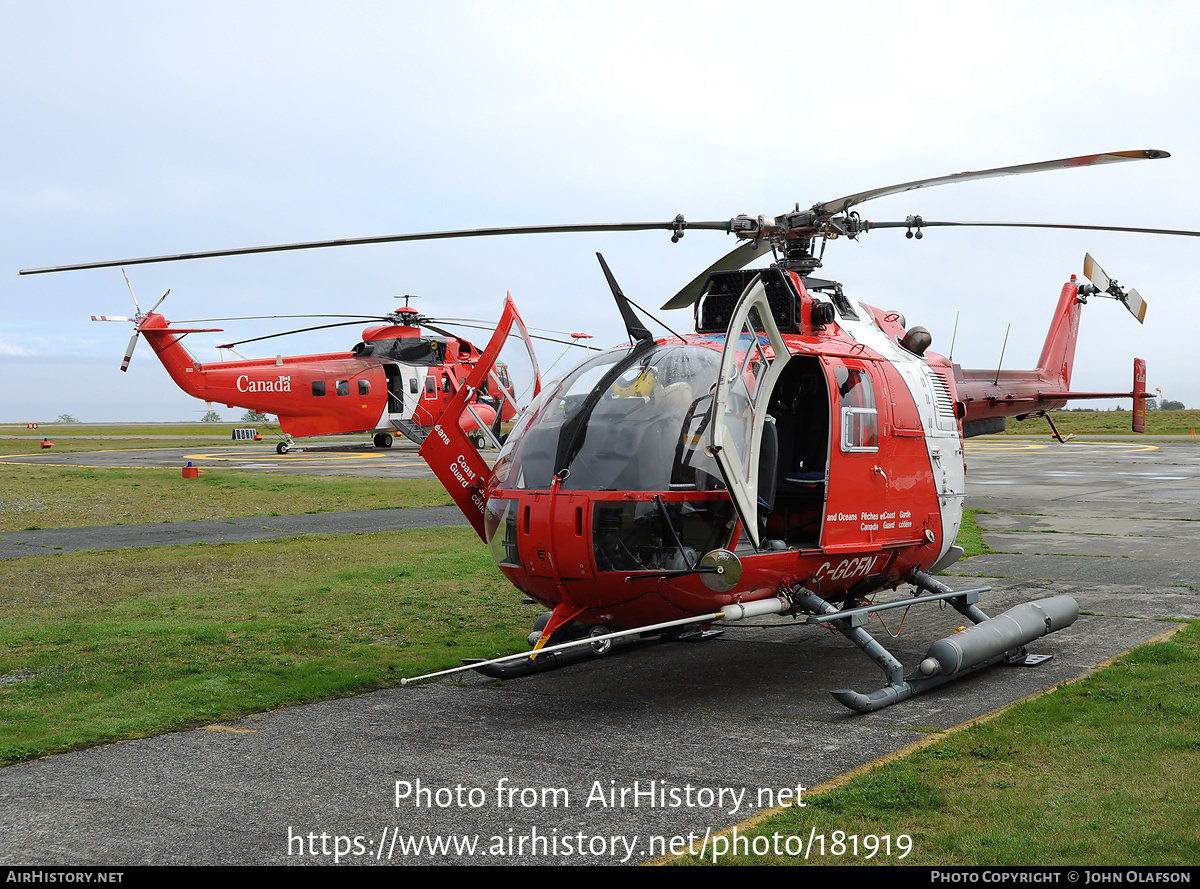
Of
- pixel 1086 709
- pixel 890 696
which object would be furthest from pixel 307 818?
pixel 1086 709

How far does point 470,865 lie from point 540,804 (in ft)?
2.51

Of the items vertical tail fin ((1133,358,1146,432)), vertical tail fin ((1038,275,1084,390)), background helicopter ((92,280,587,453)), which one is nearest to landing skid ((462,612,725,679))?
vertical tail fin ((1038,275,1084,390))

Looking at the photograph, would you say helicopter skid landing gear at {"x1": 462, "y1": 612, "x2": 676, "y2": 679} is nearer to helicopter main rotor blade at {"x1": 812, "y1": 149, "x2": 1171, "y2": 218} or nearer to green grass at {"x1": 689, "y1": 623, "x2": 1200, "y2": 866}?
green grass at {"x1": 689, "y1": 623, "x2": 1200, "y2": 866}

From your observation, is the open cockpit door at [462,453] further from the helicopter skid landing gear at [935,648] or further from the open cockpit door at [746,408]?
the helicopter skid landing gear at [935,648]

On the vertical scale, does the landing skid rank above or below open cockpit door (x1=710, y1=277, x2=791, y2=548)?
below

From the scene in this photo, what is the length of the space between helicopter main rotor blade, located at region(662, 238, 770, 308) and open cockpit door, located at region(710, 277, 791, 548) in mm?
1690

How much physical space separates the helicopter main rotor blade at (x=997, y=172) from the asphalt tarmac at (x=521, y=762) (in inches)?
149

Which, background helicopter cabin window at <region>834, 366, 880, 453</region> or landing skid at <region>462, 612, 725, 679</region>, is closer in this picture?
landing skid at <region>462, 612, 725, 679</region>

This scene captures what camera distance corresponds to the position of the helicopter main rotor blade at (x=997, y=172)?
635 centimetres

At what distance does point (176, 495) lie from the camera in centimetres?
2319

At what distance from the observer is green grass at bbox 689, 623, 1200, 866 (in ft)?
14.8

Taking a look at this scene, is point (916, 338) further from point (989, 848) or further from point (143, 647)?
point (143, 647)

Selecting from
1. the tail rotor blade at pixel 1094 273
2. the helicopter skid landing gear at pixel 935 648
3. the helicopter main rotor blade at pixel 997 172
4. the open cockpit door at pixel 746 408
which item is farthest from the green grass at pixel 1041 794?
the tail rotor blade at pixel 1094 273

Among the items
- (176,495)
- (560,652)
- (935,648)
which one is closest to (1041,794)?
(935,648)
